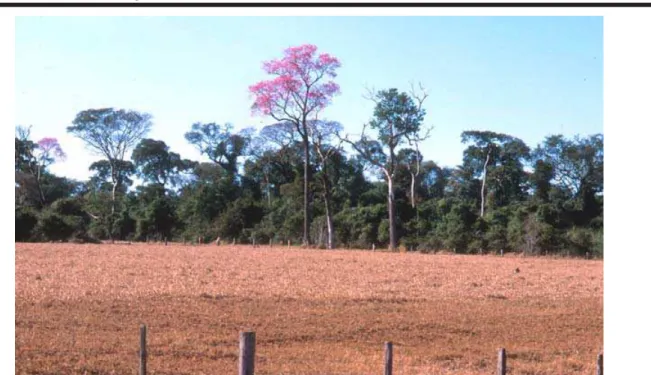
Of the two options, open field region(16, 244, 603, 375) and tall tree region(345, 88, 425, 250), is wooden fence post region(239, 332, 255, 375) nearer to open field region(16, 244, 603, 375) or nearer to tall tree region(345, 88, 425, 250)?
open field region(16, 244, 603, 375)

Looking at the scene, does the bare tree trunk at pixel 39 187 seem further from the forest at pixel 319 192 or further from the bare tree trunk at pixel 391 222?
the bare tree trunk at pixel 391 222

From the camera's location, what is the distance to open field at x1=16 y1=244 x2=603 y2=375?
7.97 meters

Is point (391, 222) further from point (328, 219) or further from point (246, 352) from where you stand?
point (246, 352)

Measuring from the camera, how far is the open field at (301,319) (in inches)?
314

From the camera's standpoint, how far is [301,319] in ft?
35.1

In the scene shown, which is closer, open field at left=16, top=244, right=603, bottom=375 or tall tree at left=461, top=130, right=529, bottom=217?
open field at left=16, top=244, right=603, bottom=375

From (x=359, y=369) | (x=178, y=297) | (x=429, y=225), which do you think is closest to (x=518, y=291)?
A: (x=178, y=297)

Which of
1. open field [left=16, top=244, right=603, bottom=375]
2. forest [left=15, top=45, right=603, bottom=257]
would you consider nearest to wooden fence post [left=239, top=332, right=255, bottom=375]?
open field [left=16, top=244, right=603, bottom=375]

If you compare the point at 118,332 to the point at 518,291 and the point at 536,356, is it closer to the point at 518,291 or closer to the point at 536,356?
the point at 536,356

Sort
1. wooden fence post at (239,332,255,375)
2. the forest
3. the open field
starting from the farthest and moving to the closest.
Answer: the forest → the open field → wooden fence post at (239,332,255,375)

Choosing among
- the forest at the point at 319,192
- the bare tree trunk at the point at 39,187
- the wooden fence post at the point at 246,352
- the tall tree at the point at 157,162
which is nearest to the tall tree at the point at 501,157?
the forest at the point at 319,192

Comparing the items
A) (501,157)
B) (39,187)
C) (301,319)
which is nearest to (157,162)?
(39,187)

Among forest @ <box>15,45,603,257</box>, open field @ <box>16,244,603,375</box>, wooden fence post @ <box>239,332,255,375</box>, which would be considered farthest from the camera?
forest @ <box>15,45,603,257</box>

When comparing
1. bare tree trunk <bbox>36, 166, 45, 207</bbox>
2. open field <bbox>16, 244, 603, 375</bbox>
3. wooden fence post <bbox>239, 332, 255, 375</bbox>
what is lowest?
open field <bbox>16, 244, 603, 375</bbox>
